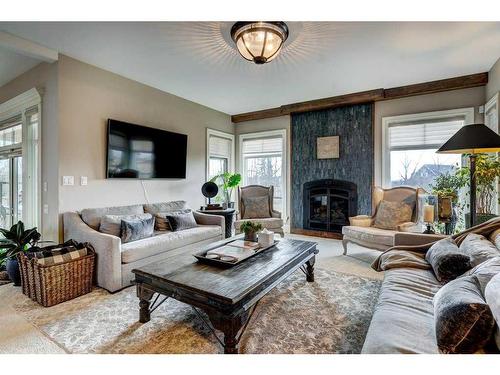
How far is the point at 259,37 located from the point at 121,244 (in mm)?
2544

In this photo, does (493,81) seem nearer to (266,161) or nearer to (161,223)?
(266,161)

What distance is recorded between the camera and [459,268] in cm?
177

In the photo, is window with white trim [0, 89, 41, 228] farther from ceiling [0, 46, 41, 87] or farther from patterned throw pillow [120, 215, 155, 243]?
patterned throw pillow [120, 215, 155, 243]

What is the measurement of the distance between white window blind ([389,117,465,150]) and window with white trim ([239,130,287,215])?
210cm

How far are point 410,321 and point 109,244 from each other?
2584mm

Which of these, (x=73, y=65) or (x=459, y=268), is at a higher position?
(x=73, y=65)

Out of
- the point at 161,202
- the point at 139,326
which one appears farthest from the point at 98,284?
the point at 161,202

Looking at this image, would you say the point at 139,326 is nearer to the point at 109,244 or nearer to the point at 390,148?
the point at 109,244

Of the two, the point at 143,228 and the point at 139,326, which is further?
the point at 143,228

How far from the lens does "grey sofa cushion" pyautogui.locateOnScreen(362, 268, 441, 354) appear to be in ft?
3.73

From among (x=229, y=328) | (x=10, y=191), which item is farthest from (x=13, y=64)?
(x=229, y=328)
